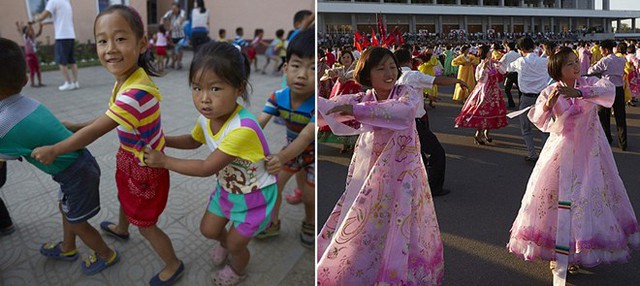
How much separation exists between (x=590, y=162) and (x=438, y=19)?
754mm

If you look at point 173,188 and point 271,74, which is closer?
point 173,188

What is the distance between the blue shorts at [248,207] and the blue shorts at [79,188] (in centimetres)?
38

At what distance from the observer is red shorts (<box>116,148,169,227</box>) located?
55.7 inches

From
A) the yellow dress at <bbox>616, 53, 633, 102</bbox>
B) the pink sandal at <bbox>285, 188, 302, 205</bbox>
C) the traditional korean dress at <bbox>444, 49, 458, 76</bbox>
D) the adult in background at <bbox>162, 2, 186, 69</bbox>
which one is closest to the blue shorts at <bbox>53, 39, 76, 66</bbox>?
A: the pink sandal at <bbox>285, 188, 302, 205</bbox>

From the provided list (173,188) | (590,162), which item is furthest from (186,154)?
(590,162)

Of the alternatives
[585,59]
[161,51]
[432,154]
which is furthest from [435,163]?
[161,51]

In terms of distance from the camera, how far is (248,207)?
1.43 m

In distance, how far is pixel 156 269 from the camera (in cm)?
162

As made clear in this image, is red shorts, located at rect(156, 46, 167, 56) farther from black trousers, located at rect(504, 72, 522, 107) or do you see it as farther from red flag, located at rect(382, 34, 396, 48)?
red flag, located at rect(382, 34, 396, 48)

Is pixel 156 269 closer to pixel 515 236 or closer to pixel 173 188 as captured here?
pixel 173 188

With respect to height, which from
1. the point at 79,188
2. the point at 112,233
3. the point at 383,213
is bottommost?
the point at 112,233

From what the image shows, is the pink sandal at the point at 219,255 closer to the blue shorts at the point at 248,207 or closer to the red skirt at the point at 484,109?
the blue shorts at the point at 248,207

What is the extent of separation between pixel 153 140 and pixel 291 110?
43cm

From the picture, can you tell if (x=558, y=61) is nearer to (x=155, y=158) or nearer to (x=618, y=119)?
(x=618, y=119)
